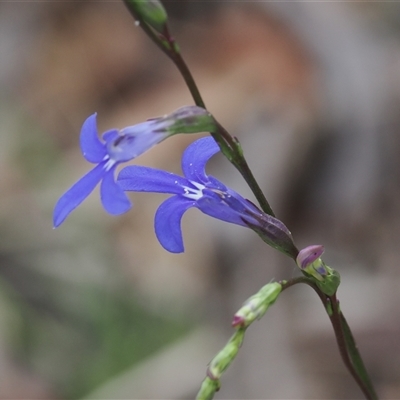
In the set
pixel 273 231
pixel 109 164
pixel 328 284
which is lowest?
pixel 328 284

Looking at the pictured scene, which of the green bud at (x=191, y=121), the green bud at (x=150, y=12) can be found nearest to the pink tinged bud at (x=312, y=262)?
the green bud at (x=191, y=121)

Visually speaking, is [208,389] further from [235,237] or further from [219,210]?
[235,237]

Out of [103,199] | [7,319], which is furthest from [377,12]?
[103,199]

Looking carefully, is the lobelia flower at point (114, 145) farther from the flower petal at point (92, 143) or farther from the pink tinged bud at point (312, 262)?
the pink tinged bud at point (312, 262)

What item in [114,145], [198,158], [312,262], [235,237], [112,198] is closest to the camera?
[112,198]

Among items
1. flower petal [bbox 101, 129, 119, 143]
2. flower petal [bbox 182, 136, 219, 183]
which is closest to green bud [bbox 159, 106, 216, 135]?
flower petal [bbox 101, 129, 119, 143]

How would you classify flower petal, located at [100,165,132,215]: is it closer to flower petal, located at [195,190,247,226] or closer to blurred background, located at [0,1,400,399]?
flower petal, located at [195,190,247,226]

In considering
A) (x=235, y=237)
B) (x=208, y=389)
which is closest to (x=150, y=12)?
(x=208, y=389)

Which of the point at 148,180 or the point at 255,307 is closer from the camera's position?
the point at 255,307
